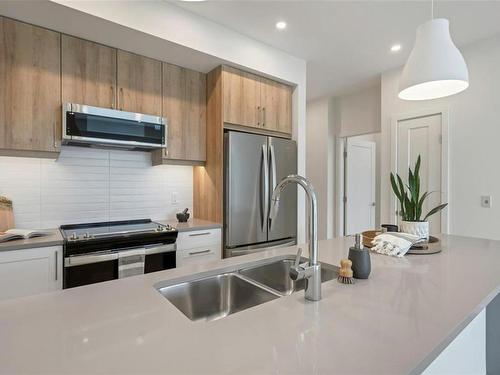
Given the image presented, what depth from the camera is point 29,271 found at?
172cm

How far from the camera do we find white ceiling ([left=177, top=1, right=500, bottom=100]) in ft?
7.44

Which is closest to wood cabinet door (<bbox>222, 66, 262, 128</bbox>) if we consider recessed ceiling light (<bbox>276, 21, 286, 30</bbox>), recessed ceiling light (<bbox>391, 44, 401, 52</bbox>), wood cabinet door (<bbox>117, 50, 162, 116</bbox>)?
recessed ceiling light (<bbox>276, 21, 286, 30</bbox>)

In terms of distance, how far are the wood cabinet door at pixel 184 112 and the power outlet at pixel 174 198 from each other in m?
0.46

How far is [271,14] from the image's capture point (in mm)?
2383

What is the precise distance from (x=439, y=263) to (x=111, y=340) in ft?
4.65

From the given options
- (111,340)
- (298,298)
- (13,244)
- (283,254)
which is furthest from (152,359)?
(13,244)

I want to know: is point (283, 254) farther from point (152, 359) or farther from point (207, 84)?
point (207, 84)

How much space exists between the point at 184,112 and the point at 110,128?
76cm

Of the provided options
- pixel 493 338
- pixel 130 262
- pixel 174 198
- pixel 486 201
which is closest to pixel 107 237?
pixel 130 262

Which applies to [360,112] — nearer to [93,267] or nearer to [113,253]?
[113,253]

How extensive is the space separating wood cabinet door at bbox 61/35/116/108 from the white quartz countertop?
178 centimetres

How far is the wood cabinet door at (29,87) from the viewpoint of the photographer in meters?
1.90

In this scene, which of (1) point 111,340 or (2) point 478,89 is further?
(2) point 478,89

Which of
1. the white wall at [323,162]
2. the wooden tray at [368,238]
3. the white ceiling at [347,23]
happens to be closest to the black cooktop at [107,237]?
the wooden tray at [368,238]
